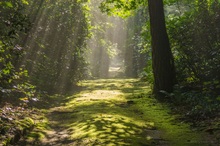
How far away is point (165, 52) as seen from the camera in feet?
37.5

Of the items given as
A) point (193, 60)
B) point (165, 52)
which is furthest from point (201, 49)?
point (165, 52)

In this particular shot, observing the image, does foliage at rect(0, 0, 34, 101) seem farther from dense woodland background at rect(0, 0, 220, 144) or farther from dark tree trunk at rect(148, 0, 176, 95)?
dark tree trunk at rect(148, 0, 176, 95)

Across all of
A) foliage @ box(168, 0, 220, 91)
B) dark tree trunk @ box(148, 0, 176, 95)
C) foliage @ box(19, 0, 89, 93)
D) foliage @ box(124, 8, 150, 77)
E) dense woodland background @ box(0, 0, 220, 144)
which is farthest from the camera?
foliage @ box(124, 8, 150, 77)

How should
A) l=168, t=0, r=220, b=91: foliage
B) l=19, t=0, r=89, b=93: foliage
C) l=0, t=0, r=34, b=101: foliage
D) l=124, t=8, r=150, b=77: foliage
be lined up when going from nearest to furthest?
1. l=0, t=0, r=34, b=101: foliage
2. l=168, t=0, r=220, b=91: foliage
3. l=19, t=0, r=89, b=93: foliage
4. l=124, t=8, r=150, b=77: foliage

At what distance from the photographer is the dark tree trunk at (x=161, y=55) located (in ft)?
37.3

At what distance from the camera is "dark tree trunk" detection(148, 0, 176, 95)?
1138 cm

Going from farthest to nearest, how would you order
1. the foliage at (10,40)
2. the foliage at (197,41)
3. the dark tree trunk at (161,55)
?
the dark tree trunk at (161,55) < the foliage at (197,41) < the foliage at (10,40)

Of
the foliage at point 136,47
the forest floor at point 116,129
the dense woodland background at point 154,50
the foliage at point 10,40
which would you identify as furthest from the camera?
the foliage at point 136,47

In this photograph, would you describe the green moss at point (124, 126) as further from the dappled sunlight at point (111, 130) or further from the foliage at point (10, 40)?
the foliage at point (10, 40)

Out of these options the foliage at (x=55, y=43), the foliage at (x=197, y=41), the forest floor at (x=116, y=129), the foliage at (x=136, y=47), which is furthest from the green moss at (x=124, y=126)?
the foliage at (x=136, y=47)

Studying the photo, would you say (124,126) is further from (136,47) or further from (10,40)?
(136,47)

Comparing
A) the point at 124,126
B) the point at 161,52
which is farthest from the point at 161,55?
the point at 124,126

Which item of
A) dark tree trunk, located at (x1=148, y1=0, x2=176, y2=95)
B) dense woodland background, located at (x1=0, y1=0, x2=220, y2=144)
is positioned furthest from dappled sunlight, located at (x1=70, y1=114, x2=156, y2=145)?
dark tree trunk, located at (x1=148, y1=0, x2=176, y2=95)

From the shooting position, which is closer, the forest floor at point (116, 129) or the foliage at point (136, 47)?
the forest floor at point (116, 129)
